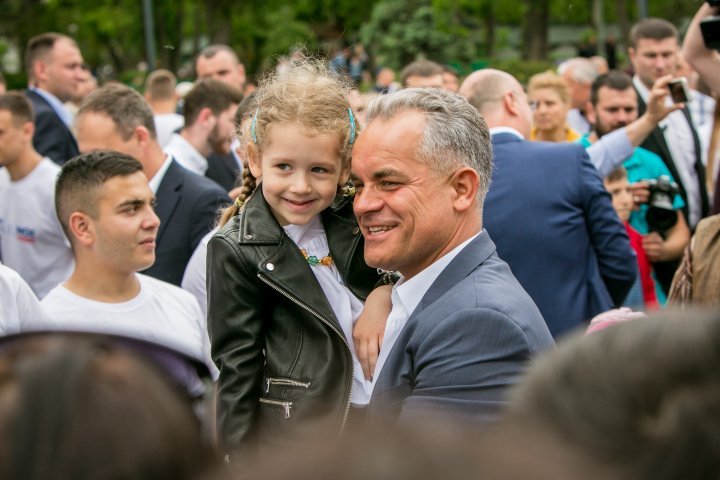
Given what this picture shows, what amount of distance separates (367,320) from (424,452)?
7.22 feet

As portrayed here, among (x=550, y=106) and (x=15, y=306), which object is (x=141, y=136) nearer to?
(x=15, y=306)

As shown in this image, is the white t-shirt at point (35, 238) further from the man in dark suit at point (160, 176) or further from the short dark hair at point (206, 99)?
the short dark hair at point (206, 99)

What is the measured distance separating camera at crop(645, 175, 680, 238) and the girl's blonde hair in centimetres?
359

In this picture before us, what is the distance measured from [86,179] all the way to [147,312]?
787 mm

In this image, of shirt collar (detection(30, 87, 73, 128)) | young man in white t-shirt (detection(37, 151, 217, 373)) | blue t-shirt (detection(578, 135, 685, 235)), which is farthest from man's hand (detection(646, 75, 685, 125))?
shirt collar (detection(30, 87, 73, 128))

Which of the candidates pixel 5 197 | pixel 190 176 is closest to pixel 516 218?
pixel 190 176

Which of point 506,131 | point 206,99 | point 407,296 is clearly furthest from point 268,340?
point 206,99

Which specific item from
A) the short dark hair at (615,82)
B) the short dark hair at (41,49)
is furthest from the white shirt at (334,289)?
the short dark hair at (41,49)

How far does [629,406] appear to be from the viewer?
131 centimetres

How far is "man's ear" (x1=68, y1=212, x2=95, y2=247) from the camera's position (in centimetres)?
452

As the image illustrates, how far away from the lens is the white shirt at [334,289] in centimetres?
320

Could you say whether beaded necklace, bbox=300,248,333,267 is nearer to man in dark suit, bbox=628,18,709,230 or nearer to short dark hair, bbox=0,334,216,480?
short dark hair, bbox=0,334,216,480

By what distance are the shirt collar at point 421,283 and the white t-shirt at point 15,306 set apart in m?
1.38

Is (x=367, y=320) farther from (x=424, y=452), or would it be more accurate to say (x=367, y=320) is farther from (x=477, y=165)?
(x=424, y=452)
